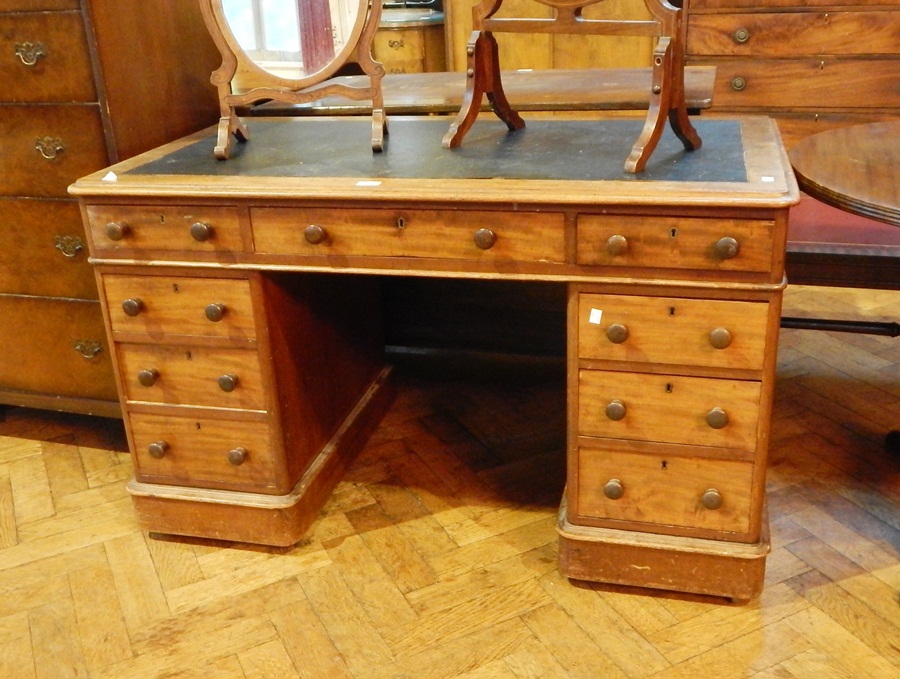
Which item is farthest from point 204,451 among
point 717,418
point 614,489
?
point 717,418

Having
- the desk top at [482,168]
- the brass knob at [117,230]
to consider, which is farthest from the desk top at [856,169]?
the brass knob at [117,230]

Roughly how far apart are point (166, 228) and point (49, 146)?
570 millimetres

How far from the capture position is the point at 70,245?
2.43 metres

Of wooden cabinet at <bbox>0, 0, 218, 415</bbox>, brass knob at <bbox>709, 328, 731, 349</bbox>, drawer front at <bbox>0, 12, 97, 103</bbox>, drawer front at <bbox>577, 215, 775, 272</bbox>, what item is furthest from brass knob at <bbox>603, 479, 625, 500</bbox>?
drawer front at <bbox>0, 12, 97, 103</bbox>

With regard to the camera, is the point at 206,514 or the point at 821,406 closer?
the point at 206,514

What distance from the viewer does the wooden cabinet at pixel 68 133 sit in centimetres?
220

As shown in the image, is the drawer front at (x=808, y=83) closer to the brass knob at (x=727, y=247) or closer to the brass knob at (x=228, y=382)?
the brass knob at (x=727, y=247)

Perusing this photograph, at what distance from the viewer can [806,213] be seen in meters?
2.57

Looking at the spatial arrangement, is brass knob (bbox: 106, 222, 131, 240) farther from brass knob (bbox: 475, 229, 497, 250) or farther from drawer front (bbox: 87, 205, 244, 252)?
brass knob (bbox: 475, 229, 497, 250)

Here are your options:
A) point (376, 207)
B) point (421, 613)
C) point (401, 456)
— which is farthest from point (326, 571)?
point (376, 207)

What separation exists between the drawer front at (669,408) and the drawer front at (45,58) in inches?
55.0

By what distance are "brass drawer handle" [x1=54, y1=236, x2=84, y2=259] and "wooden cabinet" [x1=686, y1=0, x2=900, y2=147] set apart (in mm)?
2360

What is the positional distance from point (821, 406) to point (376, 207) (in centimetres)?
170

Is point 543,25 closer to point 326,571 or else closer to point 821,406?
point 326,571
